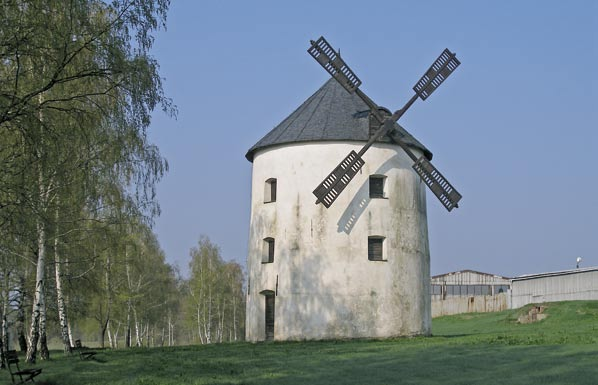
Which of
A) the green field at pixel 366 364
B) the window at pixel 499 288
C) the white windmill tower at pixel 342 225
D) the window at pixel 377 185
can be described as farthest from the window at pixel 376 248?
the window at pixel 499 288

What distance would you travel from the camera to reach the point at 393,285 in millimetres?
30422

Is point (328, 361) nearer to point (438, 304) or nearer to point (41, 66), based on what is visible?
point (41, 66)

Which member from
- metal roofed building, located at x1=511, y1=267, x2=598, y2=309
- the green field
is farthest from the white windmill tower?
metal roofed building, located at x1=511, y1=267, x2=598, y2=309

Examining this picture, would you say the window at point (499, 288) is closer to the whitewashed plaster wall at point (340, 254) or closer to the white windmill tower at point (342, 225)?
the white windmill tower at point (342, 225)

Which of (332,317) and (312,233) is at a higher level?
(312,233)

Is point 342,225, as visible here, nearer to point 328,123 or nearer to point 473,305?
point 328,123

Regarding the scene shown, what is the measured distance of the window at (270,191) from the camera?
32.0 metres

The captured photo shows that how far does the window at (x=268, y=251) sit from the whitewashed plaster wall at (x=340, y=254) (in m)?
0.19

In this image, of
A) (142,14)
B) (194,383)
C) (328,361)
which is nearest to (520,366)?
(328,361)

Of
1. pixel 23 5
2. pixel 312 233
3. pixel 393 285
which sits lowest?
pixel 393 285

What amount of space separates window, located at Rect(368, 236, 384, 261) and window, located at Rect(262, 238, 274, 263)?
366 centimetres

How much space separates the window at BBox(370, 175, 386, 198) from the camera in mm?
31016

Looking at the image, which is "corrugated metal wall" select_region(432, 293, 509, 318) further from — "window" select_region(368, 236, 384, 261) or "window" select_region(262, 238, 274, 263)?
"window" select_region(262, 238, 274, 263)

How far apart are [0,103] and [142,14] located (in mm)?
3388
